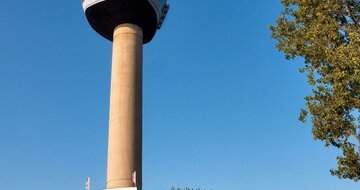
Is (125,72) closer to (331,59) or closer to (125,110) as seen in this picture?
(125,110)

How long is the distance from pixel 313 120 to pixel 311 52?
3830 millimetres

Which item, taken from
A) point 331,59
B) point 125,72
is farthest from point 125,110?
point 331,59

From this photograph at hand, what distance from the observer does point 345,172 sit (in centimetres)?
2061

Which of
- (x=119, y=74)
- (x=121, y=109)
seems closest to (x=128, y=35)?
(x=119, y=74)

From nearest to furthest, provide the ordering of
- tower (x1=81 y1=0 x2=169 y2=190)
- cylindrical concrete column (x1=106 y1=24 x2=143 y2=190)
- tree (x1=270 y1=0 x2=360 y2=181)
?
tree (x1=270 y1=0 x2=360 y2=181) < cylindrical concrete column (x1=106 y1=24 x2=143 y2=190) < tower (x1=81 y1=0 x2=169 y2=190)

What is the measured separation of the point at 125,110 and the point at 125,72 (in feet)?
11.5

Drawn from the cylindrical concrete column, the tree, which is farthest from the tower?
the tree

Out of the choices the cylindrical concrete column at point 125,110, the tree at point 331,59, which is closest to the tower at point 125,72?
the cylindrical concrete column at point 125,110

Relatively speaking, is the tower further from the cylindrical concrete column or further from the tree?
the tree

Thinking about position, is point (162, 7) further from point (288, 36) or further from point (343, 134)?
point (343, 134)

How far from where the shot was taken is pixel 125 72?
3450cm

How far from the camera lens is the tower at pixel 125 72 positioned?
3175cm

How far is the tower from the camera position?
1250 inches

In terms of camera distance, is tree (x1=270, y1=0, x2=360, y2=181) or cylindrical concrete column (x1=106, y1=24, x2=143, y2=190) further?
cylindrical concrete column (x1=106, y1=24, x2=143, y2=190)
